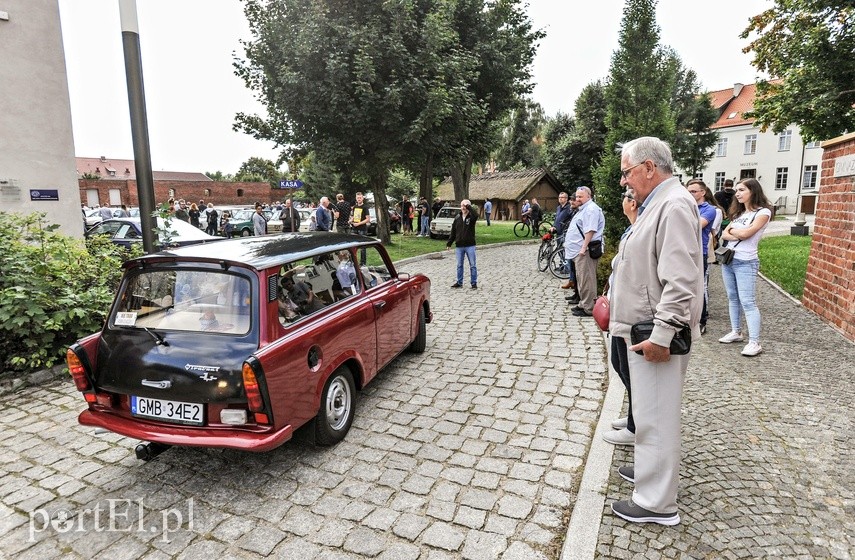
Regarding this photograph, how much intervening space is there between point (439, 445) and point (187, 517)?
6.04 feet

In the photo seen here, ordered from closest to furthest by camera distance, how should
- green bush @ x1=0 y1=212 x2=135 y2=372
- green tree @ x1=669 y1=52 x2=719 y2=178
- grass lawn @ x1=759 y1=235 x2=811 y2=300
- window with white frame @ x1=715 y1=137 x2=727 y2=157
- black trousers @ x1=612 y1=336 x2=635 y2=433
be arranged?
black trousers @ x1=612 y1=336 x2=635 y2=433 → green bush @ x1=0 y1=212 x2=135 y2=372 → grass lawn @ x1=759 y1=235 x2=811 y2=300 → green tree @ x1=669 y1=52 x2=719 y2=178 → window with white frame @ x1=715 y1=137 x2=727 y2=157

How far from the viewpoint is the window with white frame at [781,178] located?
4516 centimetres

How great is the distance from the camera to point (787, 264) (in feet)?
39.0

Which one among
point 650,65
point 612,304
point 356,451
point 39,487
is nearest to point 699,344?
point 612,304

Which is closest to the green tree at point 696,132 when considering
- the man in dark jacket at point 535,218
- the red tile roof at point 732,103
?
the red tile roof at point 732,103

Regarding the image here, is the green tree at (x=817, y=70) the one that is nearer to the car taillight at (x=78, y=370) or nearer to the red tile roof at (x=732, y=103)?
the car taillight at (x=78, y=370)

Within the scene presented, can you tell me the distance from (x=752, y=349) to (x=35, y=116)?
13830 mm

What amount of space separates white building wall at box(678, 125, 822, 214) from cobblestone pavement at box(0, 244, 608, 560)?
4665cm

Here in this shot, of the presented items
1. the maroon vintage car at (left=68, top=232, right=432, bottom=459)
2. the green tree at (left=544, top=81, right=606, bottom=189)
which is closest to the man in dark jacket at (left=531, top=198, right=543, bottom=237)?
the green tree at (left=544, top=81, right=606, bottom=189)

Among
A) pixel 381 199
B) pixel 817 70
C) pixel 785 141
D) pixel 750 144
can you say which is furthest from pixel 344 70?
pixel 750 144

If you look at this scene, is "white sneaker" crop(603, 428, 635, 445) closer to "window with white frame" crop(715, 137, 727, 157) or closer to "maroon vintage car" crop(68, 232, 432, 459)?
"maroon vintage car" crop(68, 232, 432, 459)

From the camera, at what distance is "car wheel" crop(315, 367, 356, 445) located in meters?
3.82

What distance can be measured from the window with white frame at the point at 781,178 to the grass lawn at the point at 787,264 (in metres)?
35.0

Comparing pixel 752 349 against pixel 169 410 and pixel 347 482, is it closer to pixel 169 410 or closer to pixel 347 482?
pixel 347 482
